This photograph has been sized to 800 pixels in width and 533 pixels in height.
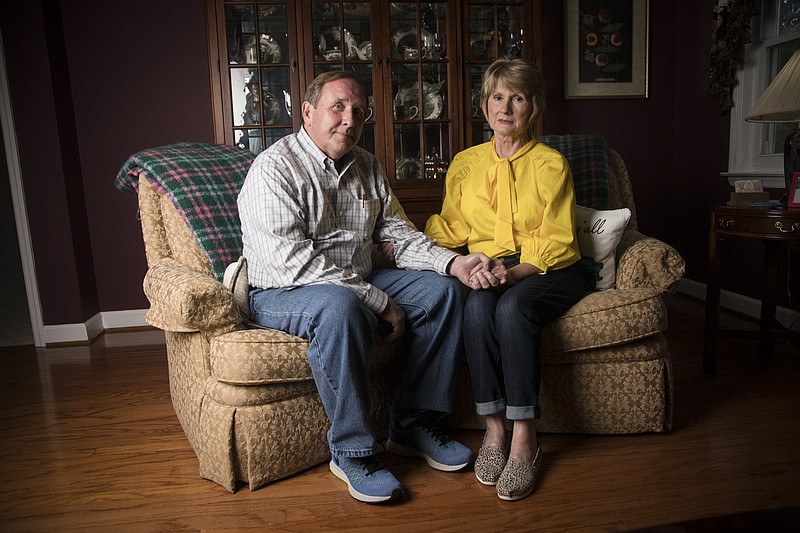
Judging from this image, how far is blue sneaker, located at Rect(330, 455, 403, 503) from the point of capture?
1.59 metres

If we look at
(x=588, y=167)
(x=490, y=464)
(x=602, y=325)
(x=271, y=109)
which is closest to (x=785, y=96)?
(x=588, y=167)

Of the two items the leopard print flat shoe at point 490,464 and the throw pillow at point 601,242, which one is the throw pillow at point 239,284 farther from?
the throw pillow at point 601,242

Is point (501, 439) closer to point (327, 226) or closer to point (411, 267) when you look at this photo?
point (411, 267)

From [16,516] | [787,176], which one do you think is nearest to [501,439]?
[16,516]

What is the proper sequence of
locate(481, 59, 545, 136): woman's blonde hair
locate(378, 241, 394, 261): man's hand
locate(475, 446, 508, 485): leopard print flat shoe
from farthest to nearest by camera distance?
locate(378, 241, 394, 261): man's hand, locate(481, 59, 545, 136): woman's blonde hair, locate(475, 446, 508, 485): leopard print flat shoe

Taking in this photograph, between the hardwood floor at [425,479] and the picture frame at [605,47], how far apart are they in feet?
6.51

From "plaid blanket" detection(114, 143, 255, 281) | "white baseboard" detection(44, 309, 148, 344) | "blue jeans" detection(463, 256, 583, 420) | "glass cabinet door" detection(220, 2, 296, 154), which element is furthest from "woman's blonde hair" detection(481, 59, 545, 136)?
"white baseboard" detection(44, 309, 148, 344)

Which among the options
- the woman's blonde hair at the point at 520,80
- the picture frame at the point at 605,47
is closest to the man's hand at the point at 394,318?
the woman's blonde hair at the point at 520,80

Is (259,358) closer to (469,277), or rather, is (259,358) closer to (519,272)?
(469,277)

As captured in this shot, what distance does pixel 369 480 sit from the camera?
5.29 ft

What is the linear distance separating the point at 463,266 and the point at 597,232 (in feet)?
1.63

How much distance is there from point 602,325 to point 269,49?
229cm

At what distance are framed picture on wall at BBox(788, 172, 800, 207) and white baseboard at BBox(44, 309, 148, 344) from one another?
3.24 m

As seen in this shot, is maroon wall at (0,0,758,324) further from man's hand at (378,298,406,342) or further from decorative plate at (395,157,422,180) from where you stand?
man's hand at (378,298,406,342)
